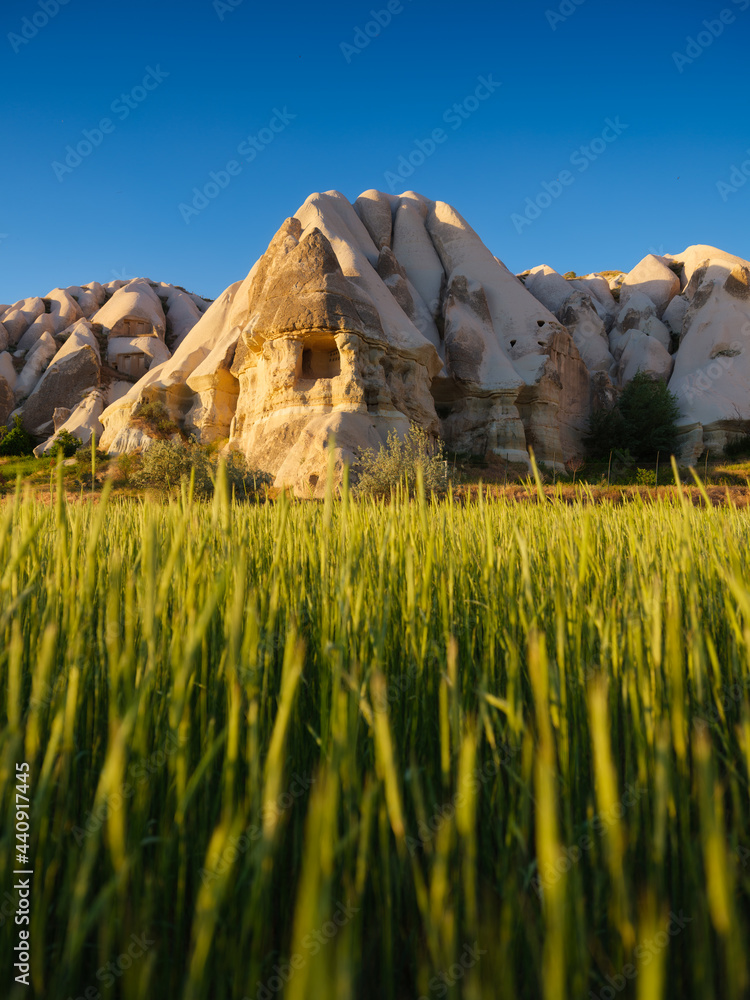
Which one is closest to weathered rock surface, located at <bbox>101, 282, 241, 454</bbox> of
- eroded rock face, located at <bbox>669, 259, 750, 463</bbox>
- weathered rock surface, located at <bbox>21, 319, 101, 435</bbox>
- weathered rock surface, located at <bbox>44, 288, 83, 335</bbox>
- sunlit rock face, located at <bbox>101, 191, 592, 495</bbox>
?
sunlit rock face, located at <bbox>101, 191, 592, 495</bbox>

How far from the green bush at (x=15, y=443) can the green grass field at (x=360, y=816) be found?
2707 cm

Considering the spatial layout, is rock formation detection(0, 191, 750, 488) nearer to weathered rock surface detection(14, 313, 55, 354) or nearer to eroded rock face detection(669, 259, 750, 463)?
eroded rock face detection(669, 259, 750, 463)

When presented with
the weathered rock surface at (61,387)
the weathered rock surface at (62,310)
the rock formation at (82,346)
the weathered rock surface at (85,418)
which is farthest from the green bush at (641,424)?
the weathered rock surface at (62,310)

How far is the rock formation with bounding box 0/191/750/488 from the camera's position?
563 inches

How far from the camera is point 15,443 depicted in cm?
2353

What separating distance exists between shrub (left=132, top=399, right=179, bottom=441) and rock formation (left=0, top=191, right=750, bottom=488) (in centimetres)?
21

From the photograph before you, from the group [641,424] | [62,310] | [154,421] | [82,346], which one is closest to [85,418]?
[82,346]

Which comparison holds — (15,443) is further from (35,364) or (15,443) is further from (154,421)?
(154,421)

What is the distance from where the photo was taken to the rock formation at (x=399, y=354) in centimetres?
1430

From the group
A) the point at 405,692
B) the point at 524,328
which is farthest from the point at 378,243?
the point at 405,692

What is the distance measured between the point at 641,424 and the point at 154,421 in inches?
716

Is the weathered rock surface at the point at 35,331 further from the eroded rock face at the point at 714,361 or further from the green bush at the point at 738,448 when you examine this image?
the green bush at the point at 738,448

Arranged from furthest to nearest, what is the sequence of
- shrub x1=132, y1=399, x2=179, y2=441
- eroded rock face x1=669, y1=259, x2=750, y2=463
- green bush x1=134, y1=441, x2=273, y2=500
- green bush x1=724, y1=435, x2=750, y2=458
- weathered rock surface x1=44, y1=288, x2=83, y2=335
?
weathered rock surface x1=44, y1=288, x2=83, y2=335, eroded rock face x1=669, y1=259, x2=750, y2=463, green bush x1=724, y1=435, x2=750, y2=458, shrub x1=132, y1=399, x2=179, y2=441, green bush x1=134, y1=441, x2=273, y2=500

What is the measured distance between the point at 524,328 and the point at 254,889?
896 inches
